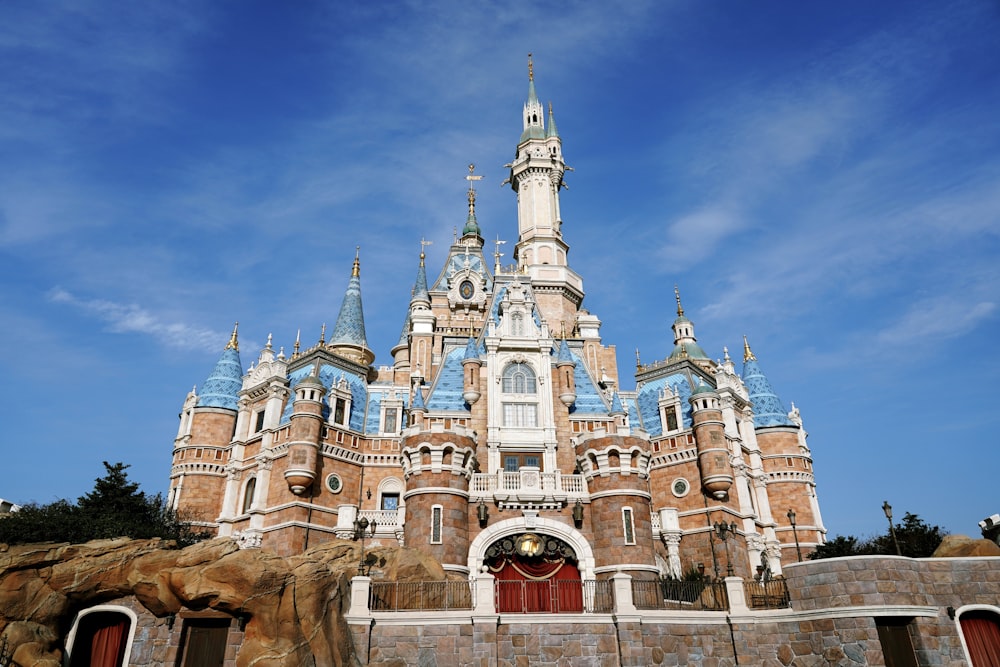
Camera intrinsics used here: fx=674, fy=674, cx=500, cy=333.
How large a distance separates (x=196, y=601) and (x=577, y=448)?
1925 centimetres

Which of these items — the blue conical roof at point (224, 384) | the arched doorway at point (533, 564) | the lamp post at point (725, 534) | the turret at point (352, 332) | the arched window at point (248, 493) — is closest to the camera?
the lamp post at point (725, 534)

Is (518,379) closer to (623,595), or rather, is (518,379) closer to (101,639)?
(623,595)

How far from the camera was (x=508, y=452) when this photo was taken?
114ft

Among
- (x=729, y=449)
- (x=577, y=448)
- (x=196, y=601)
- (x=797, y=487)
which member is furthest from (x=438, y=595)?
(x=797, y=487)

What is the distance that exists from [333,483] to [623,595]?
20.5 metres

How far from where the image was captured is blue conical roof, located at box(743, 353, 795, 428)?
48.3 meters

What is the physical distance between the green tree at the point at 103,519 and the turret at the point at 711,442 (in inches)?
1085

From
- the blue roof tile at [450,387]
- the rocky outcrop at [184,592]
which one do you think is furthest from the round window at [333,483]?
the rocky outcrop at [184,592]

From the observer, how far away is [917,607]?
2158cm

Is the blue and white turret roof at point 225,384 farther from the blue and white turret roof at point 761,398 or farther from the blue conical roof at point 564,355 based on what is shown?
the blue and white turret roof at point 761,398

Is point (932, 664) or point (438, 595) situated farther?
point (438, 595)

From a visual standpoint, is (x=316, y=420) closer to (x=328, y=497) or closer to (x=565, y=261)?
(x=328, y=497)

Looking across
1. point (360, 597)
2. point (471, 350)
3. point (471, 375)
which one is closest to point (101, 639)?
point (360, 597)

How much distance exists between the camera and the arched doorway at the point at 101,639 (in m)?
21.3
